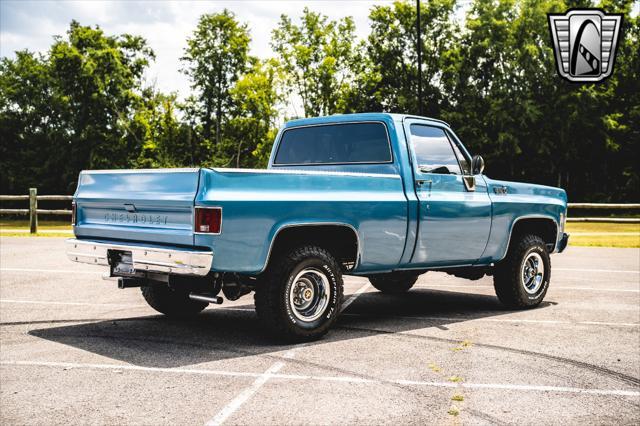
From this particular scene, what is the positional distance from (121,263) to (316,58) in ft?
145

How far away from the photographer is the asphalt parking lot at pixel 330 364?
431 centimetres

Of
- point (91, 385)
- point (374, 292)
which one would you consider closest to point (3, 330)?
point (91, 385)

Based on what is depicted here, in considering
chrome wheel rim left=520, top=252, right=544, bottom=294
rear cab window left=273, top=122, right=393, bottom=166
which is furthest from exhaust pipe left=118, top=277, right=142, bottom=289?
chrome wheel rim left=520, top=252, right=544, bottom=294

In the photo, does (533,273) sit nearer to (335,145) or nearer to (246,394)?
(335,145)

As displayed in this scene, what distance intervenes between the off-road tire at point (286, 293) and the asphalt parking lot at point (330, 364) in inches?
5.7

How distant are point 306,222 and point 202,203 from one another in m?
1.02

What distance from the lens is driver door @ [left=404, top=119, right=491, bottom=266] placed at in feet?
24.1

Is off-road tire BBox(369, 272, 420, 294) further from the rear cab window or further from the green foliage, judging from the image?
the green foliage

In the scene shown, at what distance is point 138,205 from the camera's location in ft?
20.6

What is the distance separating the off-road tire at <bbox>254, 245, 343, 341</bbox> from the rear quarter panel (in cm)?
23

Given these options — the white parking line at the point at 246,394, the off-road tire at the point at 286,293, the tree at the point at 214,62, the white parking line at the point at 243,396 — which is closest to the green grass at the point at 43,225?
the tree at the point at 214,62

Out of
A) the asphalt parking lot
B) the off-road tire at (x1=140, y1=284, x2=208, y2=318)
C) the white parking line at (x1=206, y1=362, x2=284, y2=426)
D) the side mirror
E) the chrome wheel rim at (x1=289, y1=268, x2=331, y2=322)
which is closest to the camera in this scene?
the white parking line at (x1=206, y1=362, x2=284, y2=426)

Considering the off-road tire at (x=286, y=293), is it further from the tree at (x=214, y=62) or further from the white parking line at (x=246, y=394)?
the tree at (x=214, y=62)

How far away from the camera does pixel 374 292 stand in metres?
10.1
